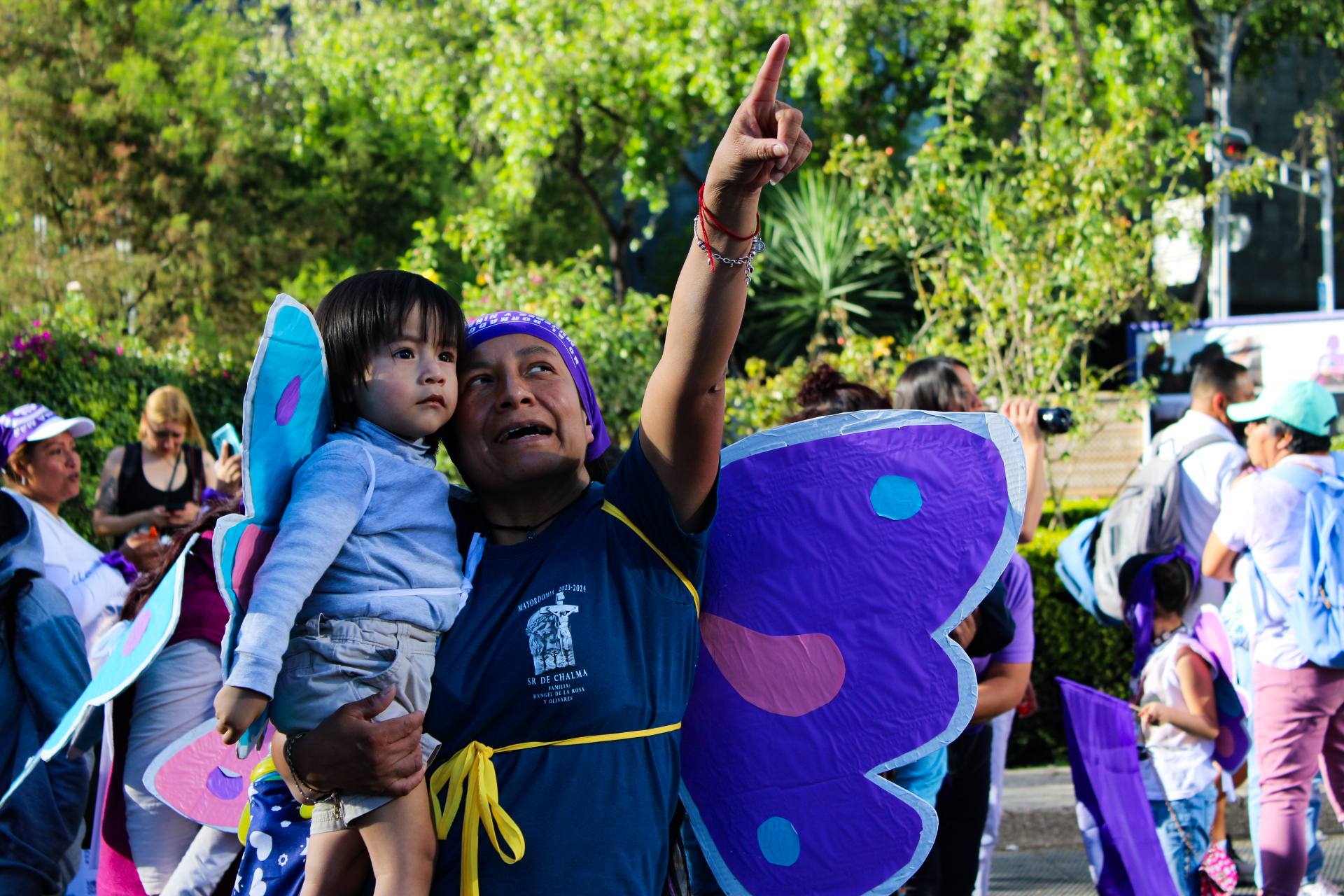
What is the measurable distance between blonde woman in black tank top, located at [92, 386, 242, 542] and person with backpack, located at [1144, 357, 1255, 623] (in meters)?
4.61

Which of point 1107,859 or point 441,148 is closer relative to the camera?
point 1107,859

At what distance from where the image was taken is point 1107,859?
3346 mm

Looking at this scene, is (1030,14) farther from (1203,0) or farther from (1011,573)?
(1011,573)

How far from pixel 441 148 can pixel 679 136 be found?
5697 millimetres

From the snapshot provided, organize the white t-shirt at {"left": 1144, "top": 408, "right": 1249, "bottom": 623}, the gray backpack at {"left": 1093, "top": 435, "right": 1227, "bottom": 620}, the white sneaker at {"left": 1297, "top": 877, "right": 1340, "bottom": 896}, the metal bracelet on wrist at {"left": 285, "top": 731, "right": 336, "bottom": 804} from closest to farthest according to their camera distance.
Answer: the metal bracelet on wrist at {"left": 285, "top": 731, "right": 336, "bottom": 804} < the white sneaker at {"left": 1297, "top": 877, "right": 1340, "bottom": 896} < the gray backpack at {"left": 1093, "top": 435, "right": 1227, "bottom": 620} < the white t-shirt at {"left": 1144, "top": 408, "right": 1249, "bottom": 623}

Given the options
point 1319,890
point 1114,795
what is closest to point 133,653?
point 1114,795

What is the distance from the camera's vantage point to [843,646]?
6.41 feet

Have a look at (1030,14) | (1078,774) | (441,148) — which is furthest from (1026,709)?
(441,148)

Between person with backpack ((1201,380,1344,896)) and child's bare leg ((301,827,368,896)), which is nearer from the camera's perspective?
child's bare leg ((301,827,368,896))

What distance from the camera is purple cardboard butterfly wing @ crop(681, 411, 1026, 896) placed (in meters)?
1.91

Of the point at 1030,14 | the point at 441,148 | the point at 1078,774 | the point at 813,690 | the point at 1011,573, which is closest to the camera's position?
the point at 813,690

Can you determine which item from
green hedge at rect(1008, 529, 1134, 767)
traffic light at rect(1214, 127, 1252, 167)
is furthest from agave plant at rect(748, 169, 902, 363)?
green hedge at rect(1008, 529, 1134, 767)

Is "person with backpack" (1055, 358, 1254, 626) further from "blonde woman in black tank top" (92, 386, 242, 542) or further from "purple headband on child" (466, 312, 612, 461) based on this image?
"blonde woman in black tank top" (92, 386, 242, 542)

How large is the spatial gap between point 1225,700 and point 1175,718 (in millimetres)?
283
